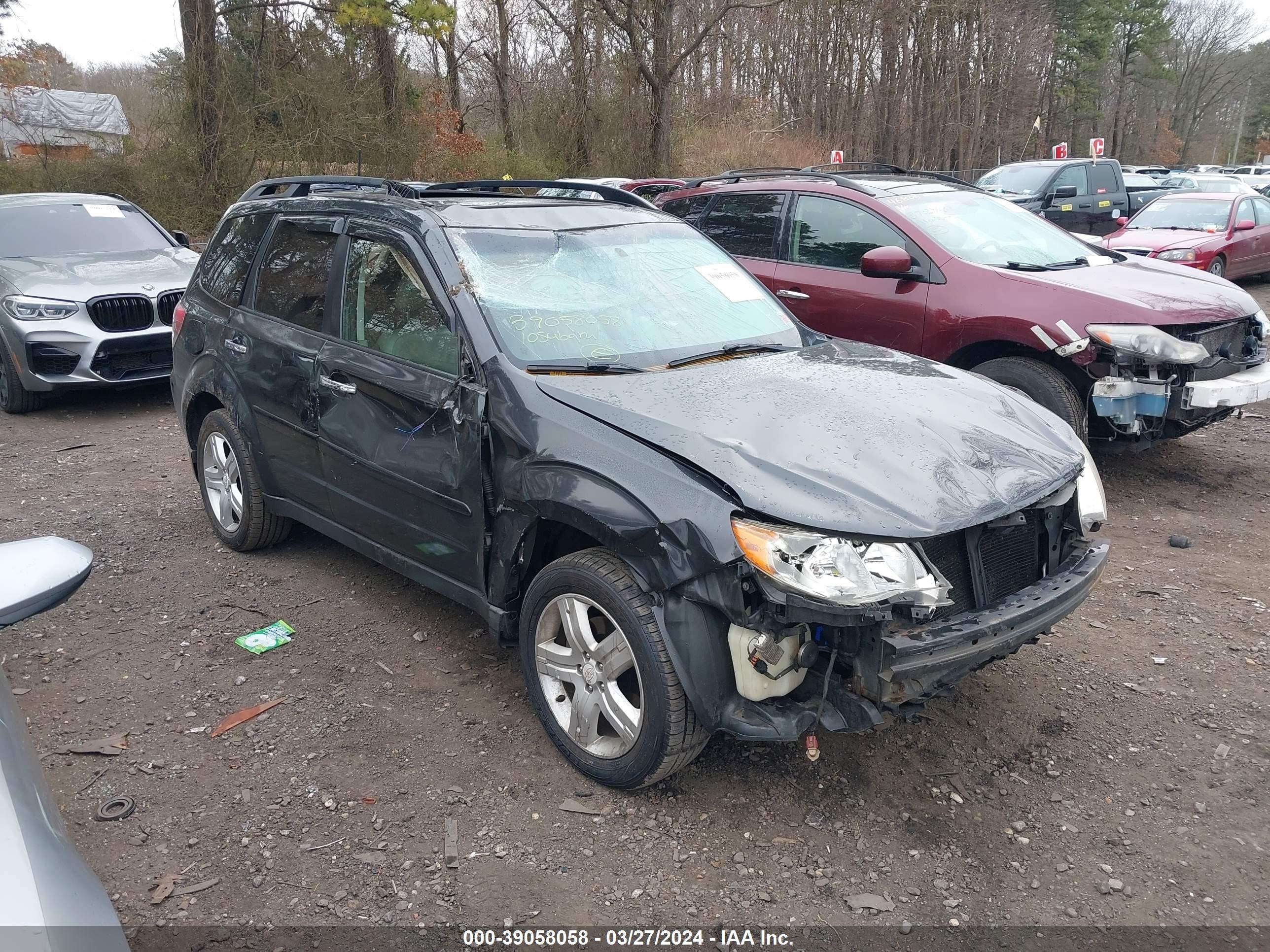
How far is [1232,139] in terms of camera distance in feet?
239

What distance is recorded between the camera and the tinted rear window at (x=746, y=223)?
7074 millimetres

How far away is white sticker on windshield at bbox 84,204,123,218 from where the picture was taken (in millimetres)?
9297

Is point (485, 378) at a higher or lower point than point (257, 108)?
lower

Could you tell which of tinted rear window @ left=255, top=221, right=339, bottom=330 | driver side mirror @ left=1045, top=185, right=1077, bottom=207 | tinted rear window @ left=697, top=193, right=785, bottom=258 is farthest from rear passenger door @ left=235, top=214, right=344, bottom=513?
driver side mirror @ left=1045, top=185, right=1077, bottom=207

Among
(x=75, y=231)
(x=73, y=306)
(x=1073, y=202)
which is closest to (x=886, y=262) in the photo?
(x=73, y=306)

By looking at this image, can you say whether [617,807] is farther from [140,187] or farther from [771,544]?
[140,187]

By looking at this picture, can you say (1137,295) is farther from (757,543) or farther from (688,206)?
(757,543)

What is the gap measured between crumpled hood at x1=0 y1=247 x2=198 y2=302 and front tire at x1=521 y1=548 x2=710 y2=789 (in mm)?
6481

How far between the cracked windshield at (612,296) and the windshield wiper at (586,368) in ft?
0.07

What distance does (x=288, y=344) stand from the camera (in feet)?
14.0

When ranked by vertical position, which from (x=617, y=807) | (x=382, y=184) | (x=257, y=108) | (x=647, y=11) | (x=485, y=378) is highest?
(x=647, y=11)

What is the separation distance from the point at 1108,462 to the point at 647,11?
1837 cm

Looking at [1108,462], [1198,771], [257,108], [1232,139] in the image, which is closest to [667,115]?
[257,108]

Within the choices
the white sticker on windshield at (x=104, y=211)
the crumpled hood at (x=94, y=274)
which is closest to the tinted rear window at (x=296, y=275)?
the crumpled hood at (x=94, y=274)
